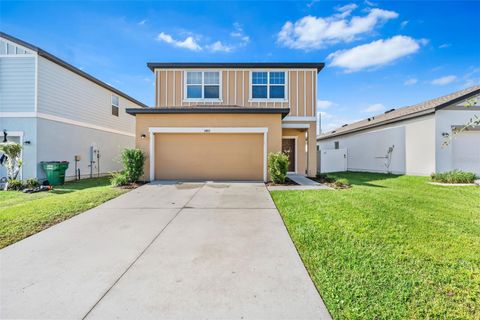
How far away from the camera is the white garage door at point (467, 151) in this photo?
1101 cm

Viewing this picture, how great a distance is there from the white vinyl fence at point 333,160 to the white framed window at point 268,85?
6396mm

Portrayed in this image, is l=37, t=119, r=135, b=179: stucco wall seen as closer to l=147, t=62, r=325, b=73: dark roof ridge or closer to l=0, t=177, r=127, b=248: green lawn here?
l=0, t=177, r=127, b=248: green lawn

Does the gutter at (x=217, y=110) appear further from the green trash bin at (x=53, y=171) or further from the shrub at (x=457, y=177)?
the shrub at (x=457, y=177)

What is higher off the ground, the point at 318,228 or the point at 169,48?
the point at 169,48

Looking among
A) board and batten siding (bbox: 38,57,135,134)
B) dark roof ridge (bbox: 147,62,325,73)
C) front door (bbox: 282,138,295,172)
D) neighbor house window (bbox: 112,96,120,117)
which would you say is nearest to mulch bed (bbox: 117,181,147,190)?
board and batten siding (bbox: 38,57,135,134)

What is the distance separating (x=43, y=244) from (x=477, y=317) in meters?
6.16

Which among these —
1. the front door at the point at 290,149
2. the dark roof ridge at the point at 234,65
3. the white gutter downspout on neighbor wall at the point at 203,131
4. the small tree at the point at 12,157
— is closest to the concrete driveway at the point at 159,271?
the white gutter downspout on neighbor wall at the point at 203,131

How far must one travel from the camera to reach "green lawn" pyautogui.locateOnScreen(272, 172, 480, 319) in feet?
7.66

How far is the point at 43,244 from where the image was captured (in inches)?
151

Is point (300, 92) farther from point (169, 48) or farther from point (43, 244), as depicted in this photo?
point (43, 244)

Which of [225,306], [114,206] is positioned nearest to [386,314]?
[225,306]

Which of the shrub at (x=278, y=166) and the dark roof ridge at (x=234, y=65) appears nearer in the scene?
the shrub at (x=278, y=166)

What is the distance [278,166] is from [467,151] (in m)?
10.4

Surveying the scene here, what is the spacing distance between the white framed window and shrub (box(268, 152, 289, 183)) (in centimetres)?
478
